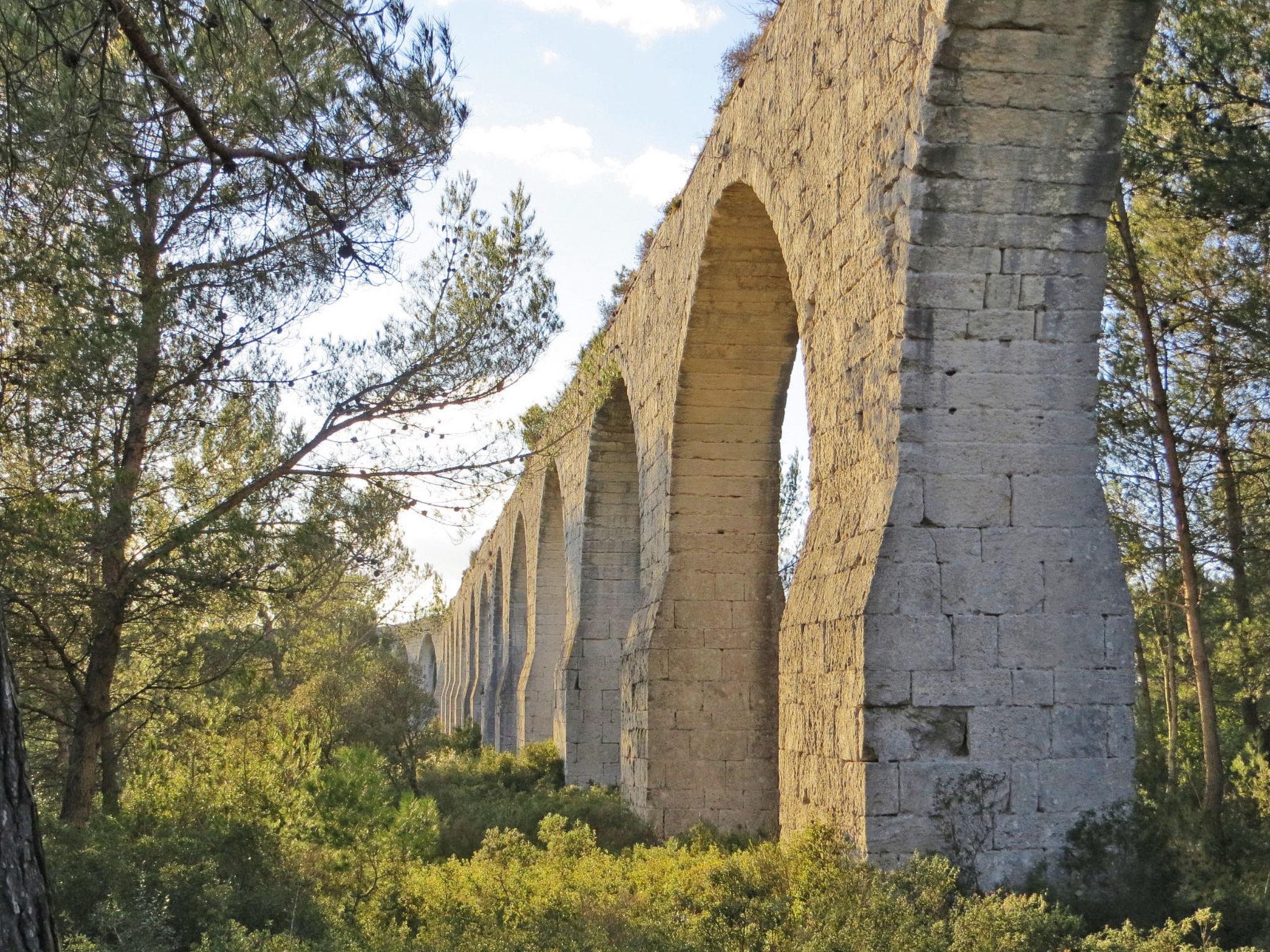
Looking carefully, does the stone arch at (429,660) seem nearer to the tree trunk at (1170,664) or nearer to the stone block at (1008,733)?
the tree trunk at (1170,664)

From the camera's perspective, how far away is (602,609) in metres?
12.8

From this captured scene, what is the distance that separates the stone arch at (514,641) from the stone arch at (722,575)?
8.75m

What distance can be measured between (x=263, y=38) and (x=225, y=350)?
7.02 feet

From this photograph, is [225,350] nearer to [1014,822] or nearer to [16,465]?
[16,465]

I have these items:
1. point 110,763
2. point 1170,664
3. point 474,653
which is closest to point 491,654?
point 474,653

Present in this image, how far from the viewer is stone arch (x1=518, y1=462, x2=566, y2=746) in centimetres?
1692

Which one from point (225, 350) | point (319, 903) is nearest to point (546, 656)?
point (225, 350)

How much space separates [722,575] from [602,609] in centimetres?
416

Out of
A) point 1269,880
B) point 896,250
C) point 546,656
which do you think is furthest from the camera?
point 546,656

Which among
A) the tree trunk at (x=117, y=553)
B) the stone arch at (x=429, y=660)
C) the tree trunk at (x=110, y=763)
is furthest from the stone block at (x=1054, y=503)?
the stone arch at (x=429, y=660)

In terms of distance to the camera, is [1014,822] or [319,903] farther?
[319,903]

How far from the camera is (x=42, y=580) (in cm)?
693

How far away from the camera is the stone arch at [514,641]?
18469 mm

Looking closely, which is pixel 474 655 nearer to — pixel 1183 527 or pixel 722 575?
pixel 722 575
